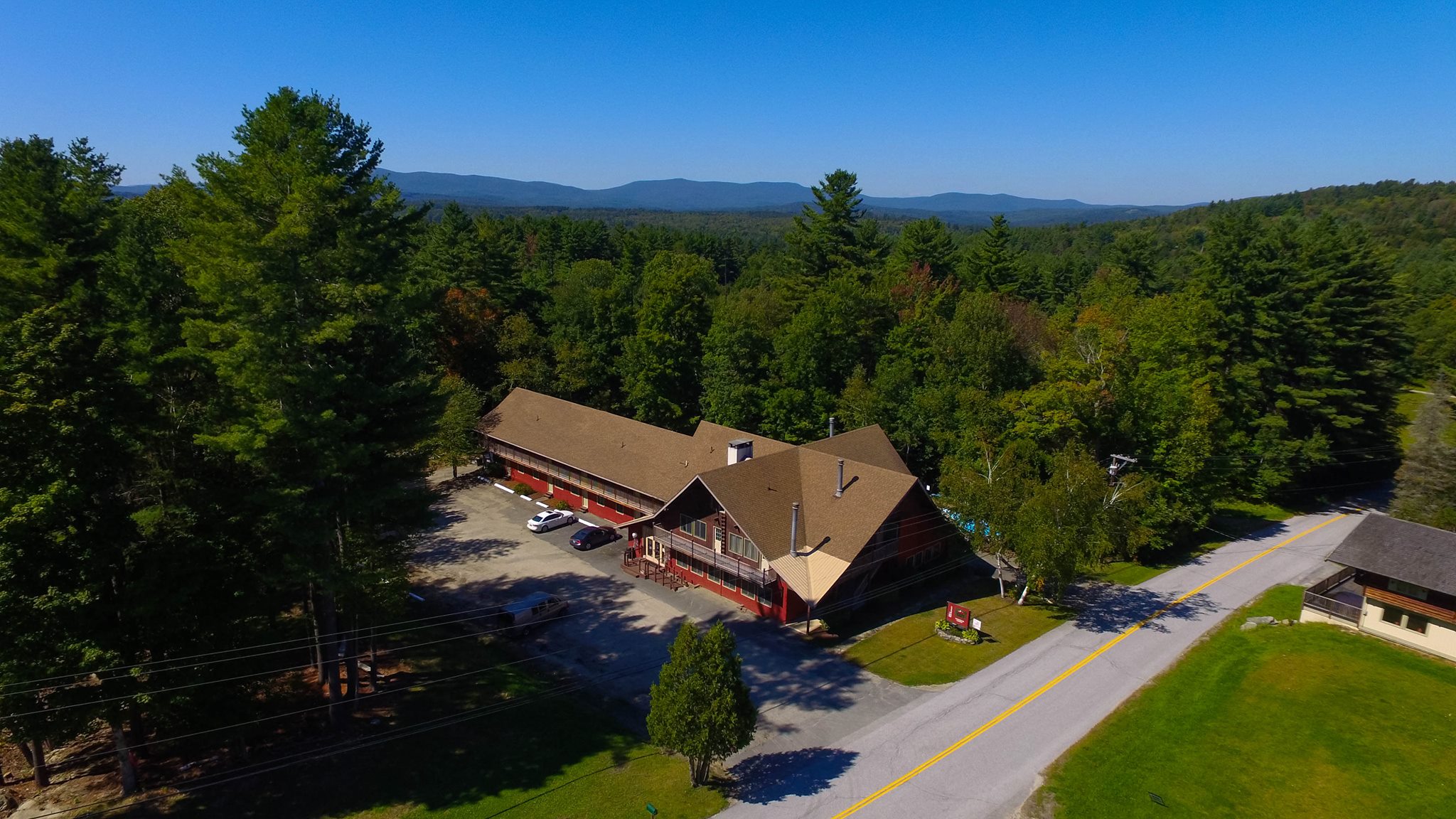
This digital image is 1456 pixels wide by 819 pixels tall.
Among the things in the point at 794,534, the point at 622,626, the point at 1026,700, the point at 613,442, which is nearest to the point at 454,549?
the point at 613,442

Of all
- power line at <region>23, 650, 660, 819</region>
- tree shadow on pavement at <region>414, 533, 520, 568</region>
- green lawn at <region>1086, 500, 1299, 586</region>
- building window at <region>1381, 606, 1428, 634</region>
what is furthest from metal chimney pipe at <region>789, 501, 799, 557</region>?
building window at <region>1381, 606, 1428, 634</region>

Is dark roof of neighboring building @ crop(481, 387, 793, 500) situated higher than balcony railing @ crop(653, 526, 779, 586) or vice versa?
dark roof of neighboring building @ crop(481, 387, 793, 500)

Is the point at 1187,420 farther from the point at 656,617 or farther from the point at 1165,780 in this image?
the point at 656,617

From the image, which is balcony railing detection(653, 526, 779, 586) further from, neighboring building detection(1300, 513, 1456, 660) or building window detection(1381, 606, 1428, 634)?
building window detection(1381, 606, 1428, 634)

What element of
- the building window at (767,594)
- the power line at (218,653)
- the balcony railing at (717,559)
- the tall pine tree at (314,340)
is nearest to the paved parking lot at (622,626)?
the building window at (767,594)

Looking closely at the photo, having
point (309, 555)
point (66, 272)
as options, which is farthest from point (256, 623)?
point (66, 272)
